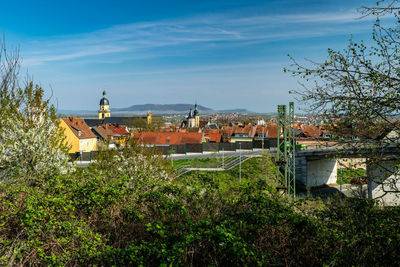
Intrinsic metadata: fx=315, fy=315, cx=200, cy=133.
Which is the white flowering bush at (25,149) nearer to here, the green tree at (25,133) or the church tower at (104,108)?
the green tree at (25,133)

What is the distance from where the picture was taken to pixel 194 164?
34.2 metres

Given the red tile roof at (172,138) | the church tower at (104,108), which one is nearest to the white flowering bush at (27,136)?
the red tile roof at (172,138)

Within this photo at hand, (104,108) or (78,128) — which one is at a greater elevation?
(104,108)

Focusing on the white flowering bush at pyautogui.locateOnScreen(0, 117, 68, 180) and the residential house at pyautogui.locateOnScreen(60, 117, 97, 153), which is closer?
the white flowering bush at pyautogui.locateOnScreen(0, 117, 68, 180)

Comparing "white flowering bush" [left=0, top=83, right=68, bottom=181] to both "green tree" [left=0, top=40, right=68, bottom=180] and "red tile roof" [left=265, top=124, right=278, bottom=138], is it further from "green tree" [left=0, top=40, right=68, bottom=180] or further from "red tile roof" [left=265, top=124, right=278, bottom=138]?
"red tile roof" [left=265, top=124, right=278, bottom=138]

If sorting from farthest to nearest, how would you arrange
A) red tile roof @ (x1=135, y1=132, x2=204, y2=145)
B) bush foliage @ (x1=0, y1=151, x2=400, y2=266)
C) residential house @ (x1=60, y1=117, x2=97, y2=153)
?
red tile roof @ (x1=135, y1=132, x2=204, y2=145) → residential house @ (x1=60, y1=117, x2=97, y2=153) → bush foliage @ (x1=0, y1=151, x2=400, y2=266)

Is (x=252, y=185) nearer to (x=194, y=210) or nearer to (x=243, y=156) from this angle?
(x=194, y=210)

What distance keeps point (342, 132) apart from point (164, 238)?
3.98 meters

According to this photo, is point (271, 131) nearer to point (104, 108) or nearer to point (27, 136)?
point (27, 136)

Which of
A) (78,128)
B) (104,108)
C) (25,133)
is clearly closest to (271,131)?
(78,128)

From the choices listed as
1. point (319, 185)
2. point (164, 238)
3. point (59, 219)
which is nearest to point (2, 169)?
point (59, 219)

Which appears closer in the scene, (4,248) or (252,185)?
(4,248)

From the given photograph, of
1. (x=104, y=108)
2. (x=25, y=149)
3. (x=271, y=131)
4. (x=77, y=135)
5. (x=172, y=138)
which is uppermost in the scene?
(x=104, y=108)

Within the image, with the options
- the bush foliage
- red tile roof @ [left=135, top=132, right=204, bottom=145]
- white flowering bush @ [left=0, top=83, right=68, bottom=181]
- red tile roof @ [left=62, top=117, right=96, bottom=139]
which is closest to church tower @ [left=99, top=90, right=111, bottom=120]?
red tile roof @ [left=62, top=117, right=96, bottom=139]
